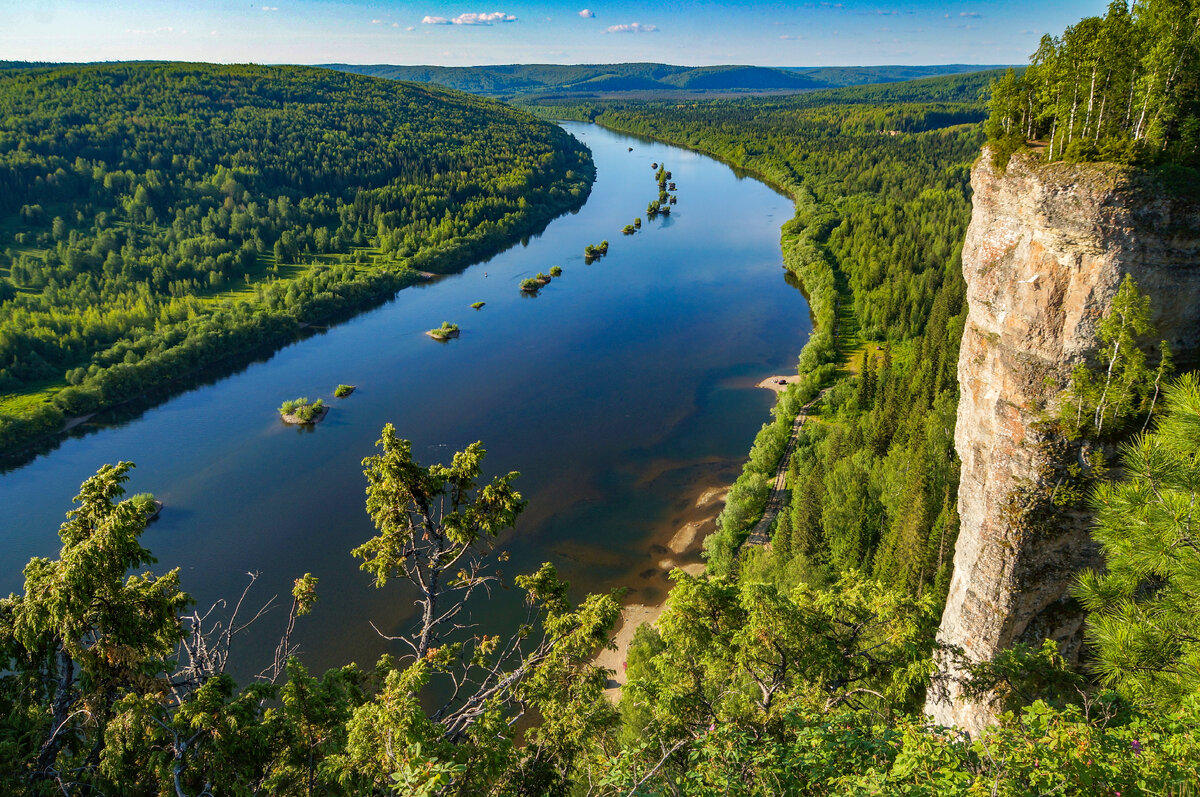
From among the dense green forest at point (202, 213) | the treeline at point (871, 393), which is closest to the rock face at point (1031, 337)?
the treeline at point (871, 393)

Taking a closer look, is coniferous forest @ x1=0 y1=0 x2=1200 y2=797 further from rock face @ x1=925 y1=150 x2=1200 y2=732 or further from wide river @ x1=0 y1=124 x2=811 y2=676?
wide river @ x1=0 y1=124 x2=811 y2=676

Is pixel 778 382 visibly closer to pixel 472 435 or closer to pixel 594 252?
pixel 472 435

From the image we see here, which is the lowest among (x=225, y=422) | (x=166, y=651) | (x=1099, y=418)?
(x=225, y=422)

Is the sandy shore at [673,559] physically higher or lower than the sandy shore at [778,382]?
lower

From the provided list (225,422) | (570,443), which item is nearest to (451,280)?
(225,422)

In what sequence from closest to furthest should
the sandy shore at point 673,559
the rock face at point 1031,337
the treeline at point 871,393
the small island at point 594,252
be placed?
the rock face at point 1031,337, the treeline at point 871,393, the sandy shore at point 673,559, the small island at point 594,252

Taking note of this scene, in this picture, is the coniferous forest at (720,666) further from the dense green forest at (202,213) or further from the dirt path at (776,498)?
the dense green forest at (202,213)

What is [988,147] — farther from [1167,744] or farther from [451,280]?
[451,280]
